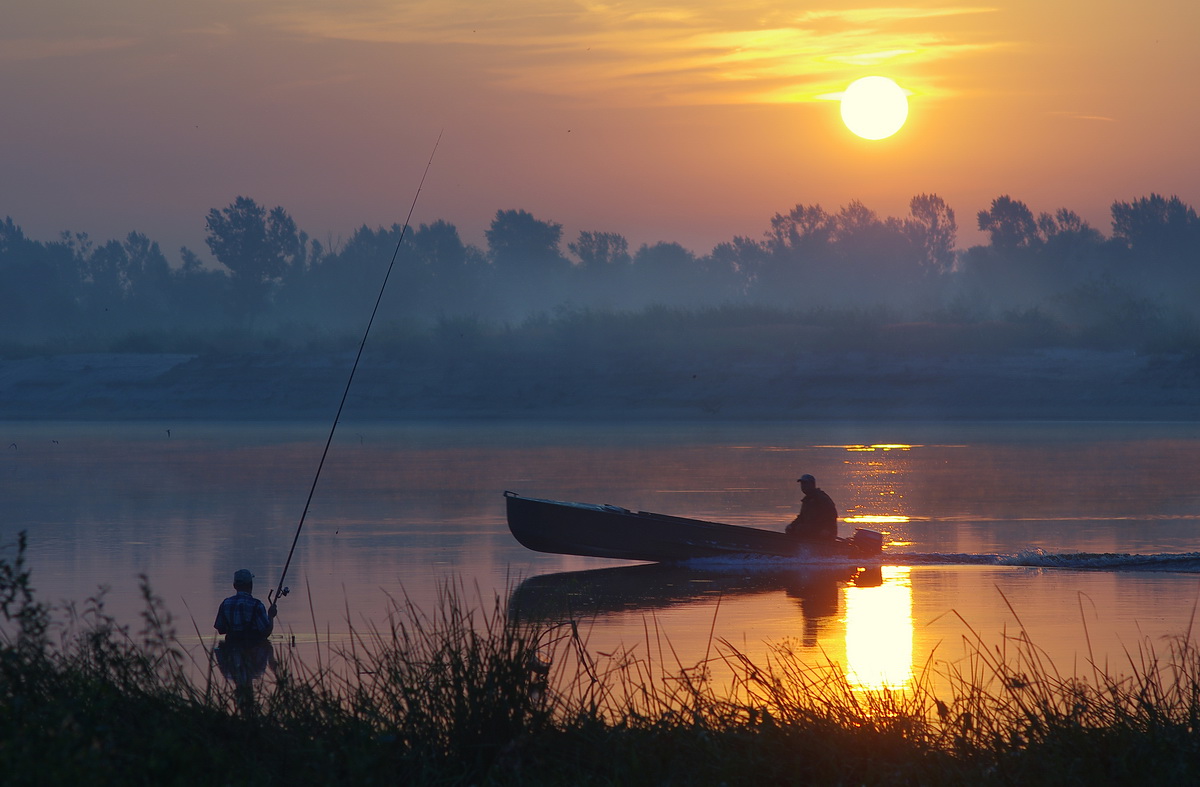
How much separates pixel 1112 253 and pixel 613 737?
415ft

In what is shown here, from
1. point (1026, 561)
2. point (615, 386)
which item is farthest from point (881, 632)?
point (615, 386)

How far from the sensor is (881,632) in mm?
12766

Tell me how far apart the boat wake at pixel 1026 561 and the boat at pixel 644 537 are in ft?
0.29

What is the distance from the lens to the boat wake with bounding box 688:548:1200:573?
53.9 feet

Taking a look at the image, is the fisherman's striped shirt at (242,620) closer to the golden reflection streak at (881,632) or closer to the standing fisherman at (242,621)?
the standing fisherman at (242,621)

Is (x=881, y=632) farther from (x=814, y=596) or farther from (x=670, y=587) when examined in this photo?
(x=670, y=587)

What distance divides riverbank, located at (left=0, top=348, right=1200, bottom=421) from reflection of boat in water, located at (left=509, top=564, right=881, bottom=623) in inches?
1879

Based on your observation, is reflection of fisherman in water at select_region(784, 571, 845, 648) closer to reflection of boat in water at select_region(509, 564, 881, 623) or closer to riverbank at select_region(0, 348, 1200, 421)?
reflection of boat in water at select_region(509, 564, 881, 623)

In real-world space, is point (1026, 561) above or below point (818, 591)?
above

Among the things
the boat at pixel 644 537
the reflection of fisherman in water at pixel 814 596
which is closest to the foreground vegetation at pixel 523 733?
the reflection of fisherman in water at pixel 814 596

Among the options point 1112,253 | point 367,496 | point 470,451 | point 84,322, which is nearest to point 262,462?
point 470,451

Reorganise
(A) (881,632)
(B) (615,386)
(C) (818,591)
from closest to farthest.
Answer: (A) (881,632) → (C) (818,591) → (B) (615,386)

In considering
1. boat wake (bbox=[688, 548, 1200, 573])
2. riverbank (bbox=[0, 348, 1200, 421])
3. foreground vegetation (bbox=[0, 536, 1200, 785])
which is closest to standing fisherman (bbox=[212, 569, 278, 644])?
foreground vegetation (bbox=[0, 536, 1200, 785])

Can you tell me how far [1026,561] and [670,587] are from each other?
14.5ft
